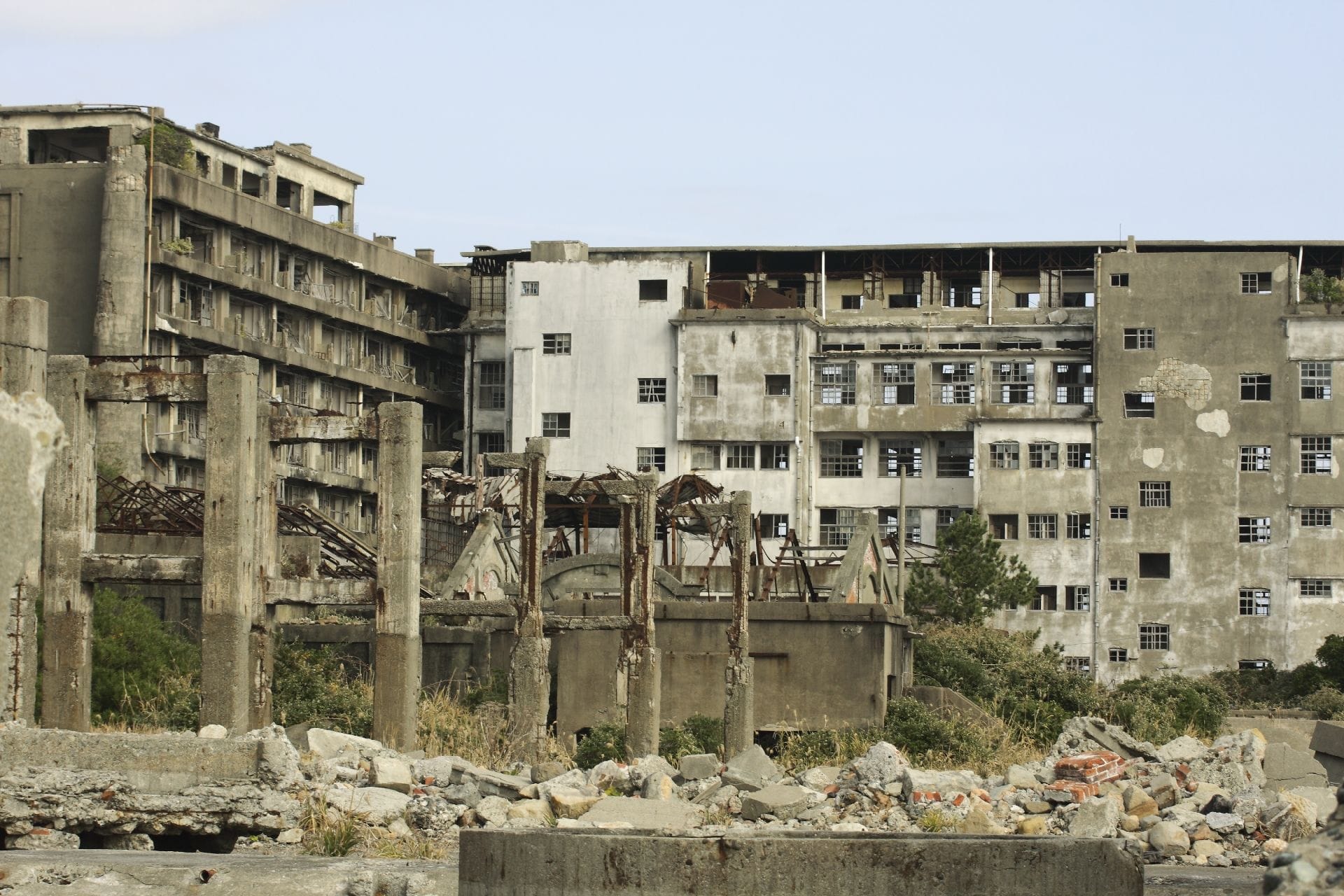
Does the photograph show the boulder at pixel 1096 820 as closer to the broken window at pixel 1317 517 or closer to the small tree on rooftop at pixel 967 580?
the small tree on rooftop at pixel 967 580

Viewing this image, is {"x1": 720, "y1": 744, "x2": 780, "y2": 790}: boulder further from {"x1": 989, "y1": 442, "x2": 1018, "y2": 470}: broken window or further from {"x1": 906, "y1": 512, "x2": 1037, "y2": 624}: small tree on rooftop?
{"x1": 989, "y1": 442, "x2": 1018, "y2": 470}: broken window

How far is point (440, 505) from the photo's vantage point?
175 feet

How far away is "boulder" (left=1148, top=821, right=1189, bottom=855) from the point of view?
19.9m

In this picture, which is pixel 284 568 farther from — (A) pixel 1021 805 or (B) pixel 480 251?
(B) pixel 480 251

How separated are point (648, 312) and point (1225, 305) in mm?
18727

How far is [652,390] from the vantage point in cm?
6944

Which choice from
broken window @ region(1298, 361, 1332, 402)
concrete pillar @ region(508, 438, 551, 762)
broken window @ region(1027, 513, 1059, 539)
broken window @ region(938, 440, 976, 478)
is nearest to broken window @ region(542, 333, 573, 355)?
broken window @ region(938, 440, 976, 478)

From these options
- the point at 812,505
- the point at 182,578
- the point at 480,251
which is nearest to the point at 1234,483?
the point at 812,505

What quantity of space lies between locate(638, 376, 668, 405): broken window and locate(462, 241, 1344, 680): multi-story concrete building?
66 mm

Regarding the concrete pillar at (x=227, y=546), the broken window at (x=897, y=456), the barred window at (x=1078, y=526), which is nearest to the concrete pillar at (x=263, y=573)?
the concrete pillar at (x=227, y=546)

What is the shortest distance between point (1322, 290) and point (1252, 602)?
422 inches

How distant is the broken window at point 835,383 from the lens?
7006cm

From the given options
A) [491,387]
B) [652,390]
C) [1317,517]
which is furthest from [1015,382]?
[491,387]

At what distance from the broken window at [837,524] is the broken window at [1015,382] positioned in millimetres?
6229
